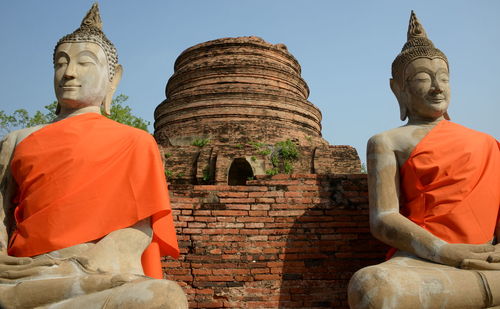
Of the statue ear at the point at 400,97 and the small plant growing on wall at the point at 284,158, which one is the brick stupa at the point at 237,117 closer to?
the small plant growing on wall at the point at 284,158

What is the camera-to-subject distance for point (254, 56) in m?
12.1

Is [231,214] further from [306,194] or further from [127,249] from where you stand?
[127,249]

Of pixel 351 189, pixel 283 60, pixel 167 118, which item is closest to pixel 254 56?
pixel 283 60

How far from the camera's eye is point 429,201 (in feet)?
11.8

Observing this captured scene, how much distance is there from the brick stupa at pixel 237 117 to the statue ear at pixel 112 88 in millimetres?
5141

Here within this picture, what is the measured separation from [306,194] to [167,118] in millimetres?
7116

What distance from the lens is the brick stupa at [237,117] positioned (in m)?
9.08

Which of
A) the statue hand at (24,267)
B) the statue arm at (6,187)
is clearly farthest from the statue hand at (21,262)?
the statue arm at (6,187)

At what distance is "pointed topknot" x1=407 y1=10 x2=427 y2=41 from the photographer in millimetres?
4348

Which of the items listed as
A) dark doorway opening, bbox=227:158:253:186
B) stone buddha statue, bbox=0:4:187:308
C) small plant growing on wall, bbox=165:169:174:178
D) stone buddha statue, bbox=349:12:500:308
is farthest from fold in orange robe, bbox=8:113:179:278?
dark doorway opening, bbox=227:158:253:186

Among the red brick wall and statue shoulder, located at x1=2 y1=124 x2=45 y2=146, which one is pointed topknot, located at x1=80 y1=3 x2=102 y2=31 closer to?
A: statue shoulder, located at x1=2 y1=124 x2=45 y2=146

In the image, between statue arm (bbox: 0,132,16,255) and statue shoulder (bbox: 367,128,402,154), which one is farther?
statue shoulder (bbox: 367,128,402,154)

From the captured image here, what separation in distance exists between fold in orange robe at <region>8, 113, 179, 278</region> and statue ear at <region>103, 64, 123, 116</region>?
0.38 meters

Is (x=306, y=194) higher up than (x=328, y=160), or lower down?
lower down
